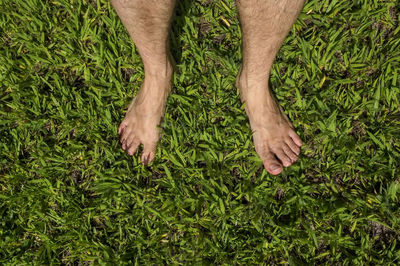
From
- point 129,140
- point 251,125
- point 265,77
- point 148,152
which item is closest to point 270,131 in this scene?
point 251,125

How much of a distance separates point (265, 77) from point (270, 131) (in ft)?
1.09

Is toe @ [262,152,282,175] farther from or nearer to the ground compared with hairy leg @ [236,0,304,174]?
nearer to the ground

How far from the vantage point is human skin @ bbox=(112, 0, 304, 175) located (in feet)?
3.69

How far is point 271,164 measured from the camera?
5.68ft

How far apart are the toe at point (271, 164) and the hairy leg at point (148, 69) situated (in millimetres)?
619

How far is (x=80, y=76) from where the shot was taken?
1.92 meters

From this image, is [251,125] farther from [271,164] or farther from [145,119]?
[145,119]

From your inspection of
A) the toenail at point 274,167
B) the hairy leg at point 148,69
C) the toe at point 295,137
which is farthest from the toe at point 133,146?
the toe at point 295,137

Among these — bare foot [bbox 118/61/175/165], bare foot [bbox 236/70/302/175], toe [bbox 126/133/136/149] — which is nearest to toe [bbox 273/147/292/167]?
bare foot [bbox 236/70/302/175]

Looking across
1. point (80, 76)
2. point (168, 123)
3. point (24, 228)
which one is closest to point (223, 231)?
point (168, 123)

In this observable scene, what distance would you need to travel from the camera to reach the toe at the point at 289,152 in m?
1.77

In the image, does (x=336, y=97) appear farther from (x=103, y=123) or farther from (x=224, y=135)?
(x=103, y=123)

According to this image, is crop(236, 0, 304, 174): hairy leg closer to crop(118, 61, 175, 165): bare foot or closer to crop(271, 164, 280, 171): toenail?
crop(271, 164, 280, 171): toenail

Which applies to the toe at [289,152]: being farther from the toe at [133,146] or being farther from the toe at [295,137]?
the toe at [133,146]
